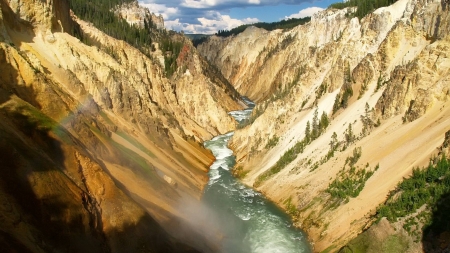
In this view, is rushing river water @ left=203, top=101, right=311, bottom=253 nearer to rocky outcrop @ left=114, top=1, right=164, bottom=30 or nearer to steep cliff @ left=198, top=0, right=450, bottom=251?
steep cliff @ left=198, top=0, right=450, bottom=251

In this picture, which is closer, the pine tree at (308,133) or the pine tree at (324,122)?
the pine tree at (308,133)

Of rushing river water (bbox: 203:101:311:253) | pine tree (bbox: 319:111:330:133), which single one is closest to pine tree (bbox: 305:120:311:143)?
pine tree (bbox: 319:111:330:133)

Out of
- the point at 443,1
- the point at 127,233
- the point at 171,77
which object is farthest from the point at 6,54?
the point at 171,77

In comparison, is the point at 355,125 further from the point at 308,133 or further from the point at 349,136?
the point at 308,133

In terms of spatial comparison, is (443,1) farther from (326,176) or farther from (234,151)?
(234,151)

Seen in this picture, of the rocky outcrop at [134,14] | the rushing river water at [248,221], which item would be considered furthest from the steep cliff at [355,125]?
the rocky outcrop at [134,14]

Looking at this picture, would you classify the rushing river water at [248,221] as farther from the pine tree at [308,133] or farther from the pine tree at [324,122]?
the pine tree at [324,122]
